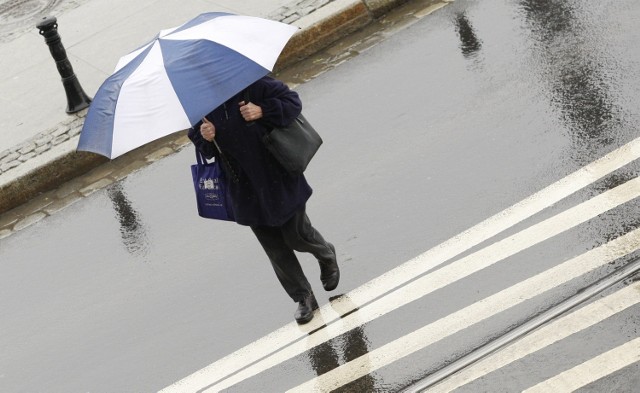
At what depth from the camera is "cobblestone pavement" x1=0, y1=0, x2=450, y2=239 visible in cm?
1020

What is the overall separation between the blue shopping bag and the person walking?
0.07 metres

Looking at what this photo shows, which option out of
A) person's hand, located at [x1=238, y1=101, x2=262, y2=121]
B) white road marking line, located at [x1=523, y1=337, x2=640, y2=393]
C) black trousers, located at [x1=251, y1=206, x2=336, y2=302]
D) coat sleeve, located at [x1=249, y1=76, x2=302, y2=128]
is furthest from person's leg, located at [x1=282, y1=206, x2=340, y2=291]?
white road marking line, located at [x1=523, y1=337, x2=640, y2=393]

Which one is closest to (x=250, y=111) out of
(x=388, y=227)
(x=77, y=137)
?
(x=388, y=227)

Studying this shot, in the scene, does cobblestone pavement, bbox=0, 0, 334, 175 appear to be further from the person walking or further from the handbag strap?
the handbag strap

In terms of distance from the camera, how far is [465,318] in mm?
7098

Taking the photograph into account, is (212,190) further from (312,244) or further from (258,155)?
(312,244)

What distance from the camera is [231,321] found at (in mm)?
7855

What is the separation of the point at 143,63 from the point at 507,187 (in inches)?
119

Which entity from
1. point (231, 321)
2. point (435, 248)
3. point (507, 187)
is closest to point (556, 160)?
point (507, 187)

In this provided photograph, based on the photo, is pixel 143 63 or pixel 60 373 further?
pixel 60 373

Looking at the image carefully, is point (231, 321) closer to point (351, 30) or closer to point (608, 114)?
point (608, 114)

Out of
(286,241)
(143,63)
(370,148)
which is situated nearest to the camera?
(143,63)

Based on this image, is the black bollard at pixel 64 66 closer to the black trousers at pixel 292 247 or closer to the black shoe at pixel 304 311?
the black trousers at pixel 292 247

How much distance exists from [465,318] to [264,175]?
152 centimetres
